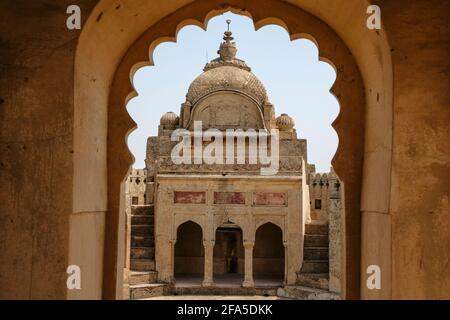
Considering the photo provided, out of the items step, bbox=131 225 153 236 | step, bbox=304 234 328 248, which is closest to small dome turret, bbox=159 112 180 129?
step, bbox=131 225 153 236

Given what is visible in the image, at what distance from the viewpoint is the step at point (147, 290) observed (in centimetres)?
1633

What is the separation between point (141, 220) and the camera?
62.6ft

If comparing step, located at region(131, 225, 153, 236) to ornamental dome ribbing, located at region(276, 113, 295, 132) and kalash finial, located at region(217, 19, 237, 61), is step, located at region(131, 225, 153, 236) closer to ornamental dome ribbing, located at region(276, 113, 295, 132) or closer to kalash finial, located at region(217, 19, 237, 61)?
ornamental dome ribbing, located at region(276, 113, 295, 132)

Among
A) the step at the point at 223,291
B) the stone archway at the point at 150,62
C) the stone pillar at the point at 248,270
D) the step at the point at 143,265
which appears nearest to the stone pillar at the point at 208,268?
the step at the point at 223,291

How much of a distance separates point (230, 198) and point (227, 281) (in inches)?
124

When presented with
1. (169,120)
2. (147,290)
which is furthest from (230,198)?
(169,120)

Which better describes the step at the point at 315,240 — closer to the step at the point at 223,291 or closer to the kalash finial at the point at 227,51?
the step at the point at 223,291

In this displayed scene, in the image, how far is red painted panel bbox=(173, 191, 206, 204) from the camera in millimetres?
17969

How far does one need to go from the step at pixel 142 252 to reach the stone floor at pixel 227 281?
4.59ft

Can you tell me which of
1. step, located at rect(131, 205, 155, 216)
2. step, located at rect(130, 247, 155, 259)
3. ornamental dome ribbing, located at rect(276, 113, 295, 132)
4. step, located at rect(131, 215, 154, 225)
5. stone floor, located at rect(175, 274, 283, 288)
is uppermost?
ornamental dome ribbing, located at rect(276, 113, 295, 132)

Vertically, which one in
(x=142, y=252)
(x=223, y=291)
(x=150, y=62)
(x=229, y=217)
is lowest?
(x=223, y=291)

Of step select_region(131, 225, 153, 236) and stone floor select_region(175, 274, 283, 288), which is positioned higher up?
step select_region(131, 225, 153, 236)

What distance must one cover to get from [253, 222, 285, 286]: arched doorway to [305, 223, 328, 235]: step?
2162 millimetres

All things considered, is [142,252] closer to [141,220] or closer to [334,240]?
[141,220]
